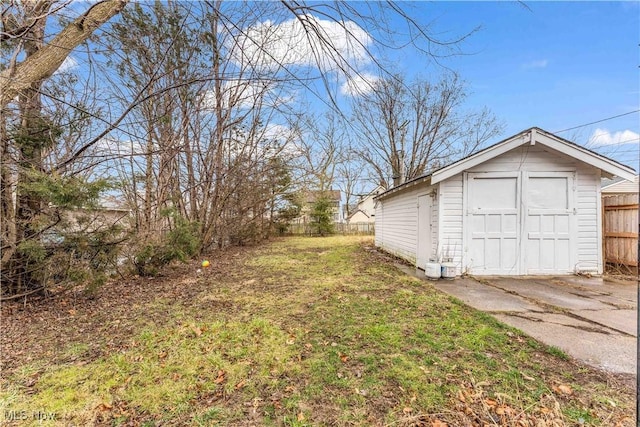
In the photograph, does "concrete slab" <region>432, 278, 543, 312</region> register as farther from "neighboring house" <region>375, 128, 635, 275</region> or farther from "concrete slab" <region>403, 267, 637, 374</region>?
"neighboring house" <region>375, 128, 635, 275</region>

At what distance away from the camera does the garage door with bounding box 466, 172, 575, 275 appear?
643cm

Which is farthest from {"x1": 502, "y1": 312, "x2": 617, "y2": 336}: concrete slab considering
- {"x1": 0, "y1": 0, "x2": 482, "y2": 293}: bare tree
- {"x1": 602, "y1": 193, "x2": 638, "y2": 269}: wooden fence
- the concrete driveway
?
{"x1": 602, "y1": 193, "x2": 638, "y2": 269}: wooden fence

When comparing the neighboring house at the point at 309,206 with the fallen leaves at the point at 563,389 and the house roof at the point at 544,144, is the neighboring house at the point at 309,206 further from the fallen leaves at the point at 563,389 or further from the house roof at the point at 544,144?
the fallen leaves at the point at 563,389

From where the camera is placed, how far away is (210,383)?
7.91 feet

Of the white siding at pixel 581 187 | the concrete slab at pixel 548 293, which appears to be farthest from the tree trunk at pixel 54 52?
the white siding at pixel 581 187

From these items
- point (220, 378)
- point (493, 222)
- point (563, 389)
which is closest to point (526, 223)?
point (493, 222)

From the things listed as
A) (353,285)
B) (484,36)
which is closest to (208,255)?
(353,285)

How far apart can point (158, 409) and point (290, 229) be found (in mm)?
18825

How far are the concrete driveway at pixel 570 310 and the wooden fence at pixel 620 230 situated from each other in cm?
114

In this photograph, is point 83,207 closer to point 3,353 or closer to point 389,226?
point 3,353

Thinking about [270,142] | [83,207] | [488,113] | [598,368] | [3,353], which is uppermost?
[488,113]

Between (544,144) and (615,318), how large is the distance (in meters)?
3.71

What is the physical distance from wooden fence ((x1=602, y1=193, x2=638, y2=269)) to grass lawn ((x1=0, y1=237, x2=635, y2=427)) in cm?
496

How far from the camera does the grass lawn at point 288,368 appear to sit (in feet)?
6.64
